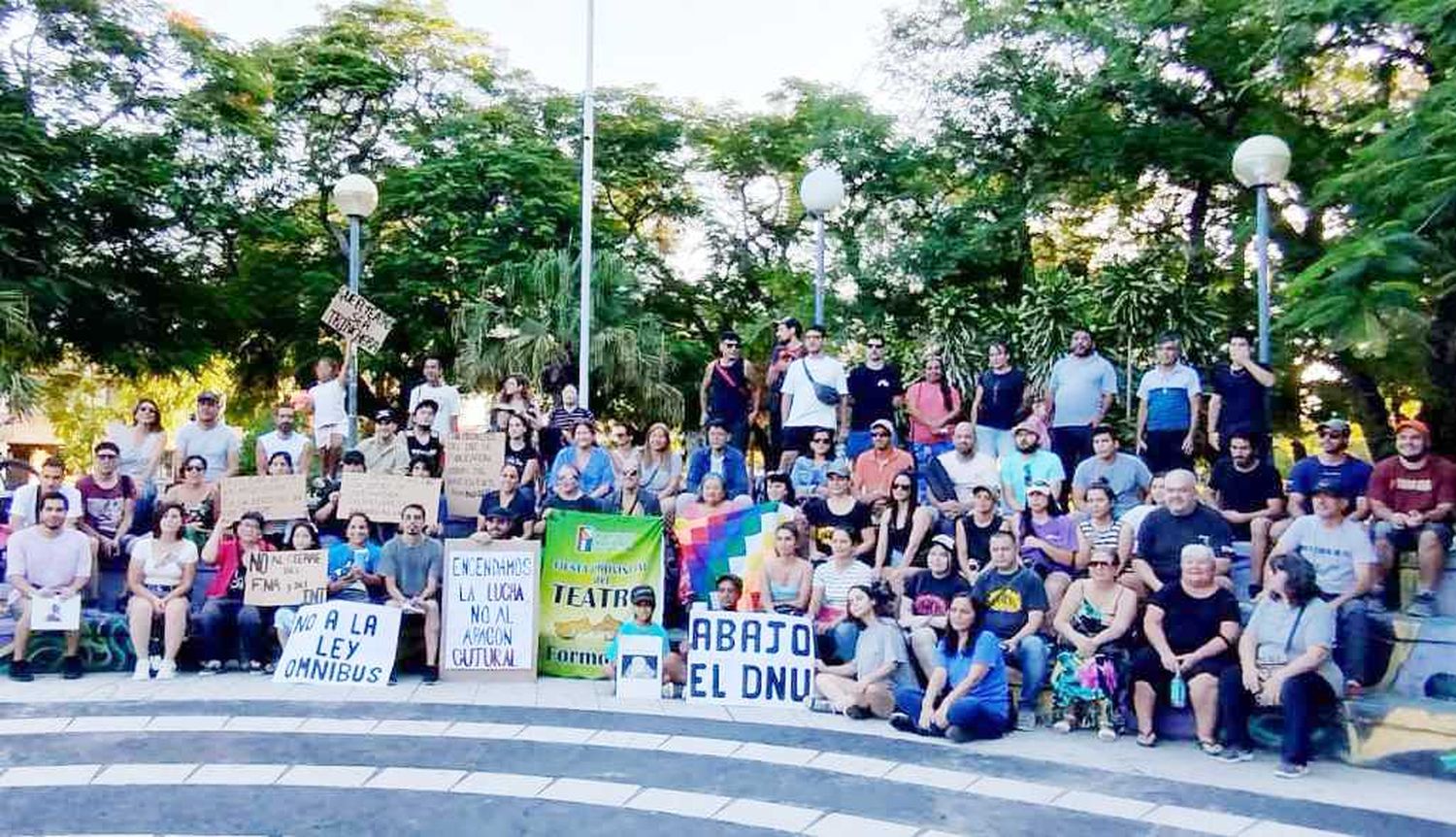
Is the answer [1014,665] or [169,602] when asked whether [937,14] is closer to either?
[1014,665]

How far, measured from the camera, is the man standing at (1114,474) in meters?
9.20

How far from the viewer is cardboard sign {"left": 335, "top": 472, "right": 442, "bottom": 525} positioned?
32.2ft

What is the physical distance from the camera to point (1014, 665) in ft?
25.7

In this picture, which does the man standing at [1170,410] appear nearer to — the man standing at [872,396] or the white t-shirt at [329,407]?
the man standing at [872,396]

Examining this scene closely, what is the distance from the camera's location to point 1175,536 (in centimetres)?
793

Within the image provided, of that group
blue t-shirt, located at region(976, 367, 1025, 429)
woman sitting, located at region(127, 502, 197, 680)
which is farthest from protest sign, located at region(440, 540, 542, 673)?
blue t-shirt, located at region(976, 367, 1025, 429)

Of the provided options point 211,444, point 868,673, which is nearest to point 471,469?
point 211,444

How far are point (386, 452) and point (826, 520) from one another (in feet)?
13.2

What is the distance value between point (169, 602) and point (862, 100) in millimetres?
12701

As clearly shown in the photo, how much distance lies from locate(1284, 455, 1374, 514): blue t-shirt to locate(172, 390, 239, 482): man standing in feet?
29.0

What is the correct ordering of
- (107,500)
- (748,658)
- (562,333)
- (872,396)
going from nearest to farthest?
1. (748,658)
2. (107,500)
3. (872,396)
4. (562,333)

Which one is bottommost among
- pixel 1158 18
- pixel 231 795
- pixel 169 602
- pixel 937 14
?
pixel 231 795

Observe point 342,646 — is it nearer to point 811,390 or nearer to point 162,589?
point 162,589

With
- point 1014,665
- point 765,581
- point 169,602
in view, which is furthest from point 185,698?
point 1014,665
